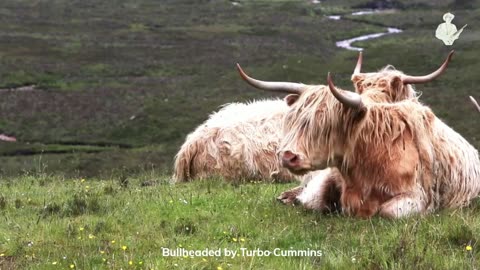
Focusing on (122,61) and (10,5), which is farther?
(10,5)

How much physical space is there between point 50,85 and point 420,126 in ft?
154

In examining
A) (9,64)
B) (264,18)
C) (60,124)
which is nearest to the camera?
(60,124)

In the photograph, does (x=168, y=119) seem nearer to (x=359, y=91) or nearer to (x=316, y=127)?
(x=359, y=91)

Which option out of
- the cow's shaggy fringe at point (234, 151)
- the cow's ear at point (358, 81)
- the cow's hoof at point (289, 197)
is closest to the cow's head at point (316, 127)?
the cow's hoof at point (289, 197)

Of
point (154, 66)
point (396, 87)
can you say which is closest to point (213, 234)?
point (396, 87)

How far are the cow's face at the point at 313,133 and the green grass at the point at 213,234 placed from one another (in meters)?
0.63

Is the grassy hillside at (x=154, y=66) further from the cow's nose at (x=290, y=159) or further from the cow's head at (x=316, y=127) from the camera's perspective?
the cow's nose at (x=290, y=159)

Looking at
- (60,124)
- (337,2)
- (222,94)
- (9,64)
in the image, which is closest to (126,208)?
(60,124)

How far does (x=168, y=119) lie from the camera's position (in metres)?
39.3

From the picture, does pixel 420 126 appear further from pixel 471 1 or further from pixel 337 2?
pixel 337 2

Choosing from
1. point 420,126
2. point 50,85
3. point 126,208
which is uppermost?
point 420,126

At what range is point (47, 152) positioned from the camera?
3344 cm

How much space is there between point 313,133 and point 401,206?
42.5 inches

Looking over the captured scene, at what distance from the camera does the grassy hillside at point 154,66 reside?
116ft
